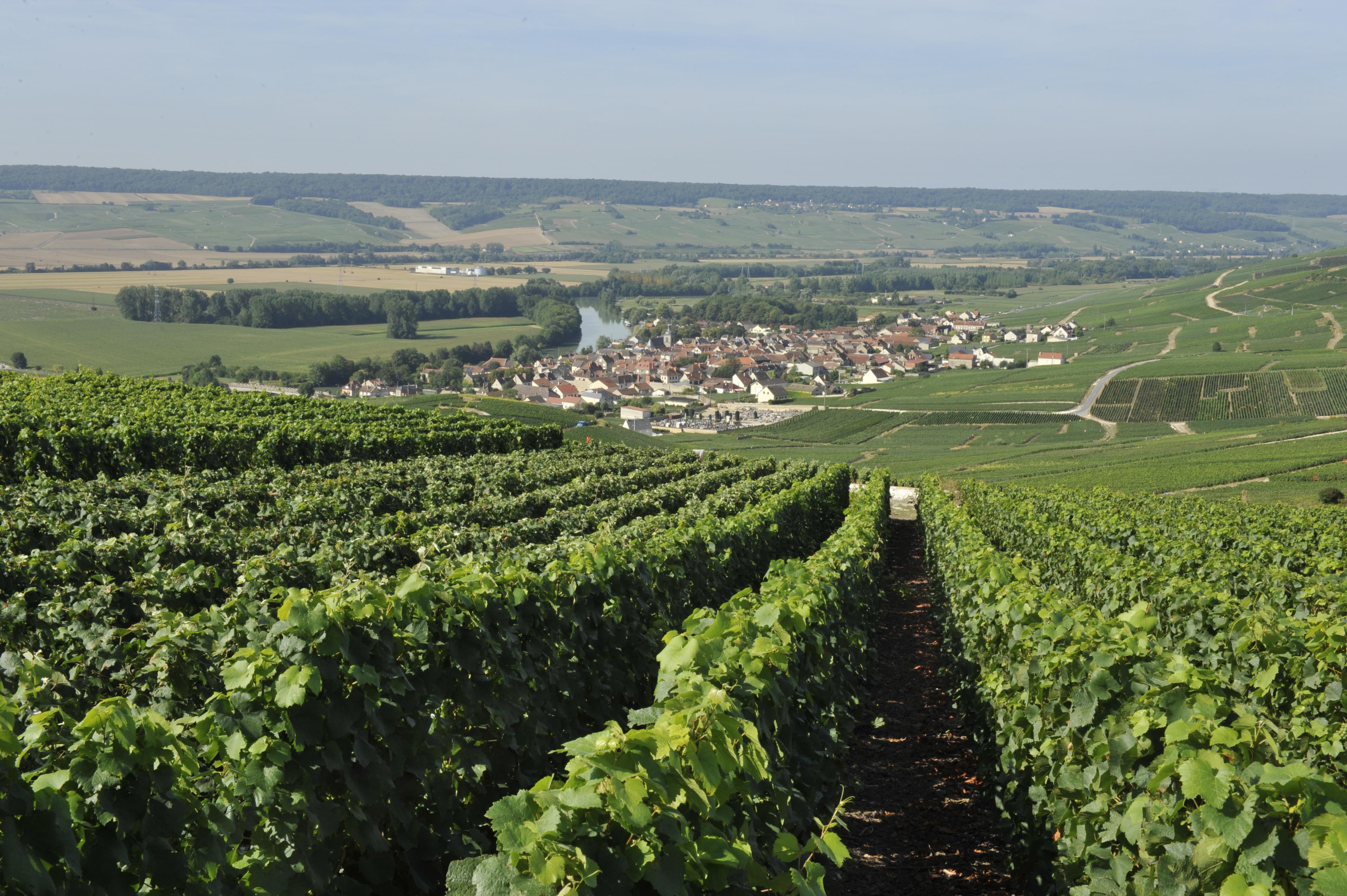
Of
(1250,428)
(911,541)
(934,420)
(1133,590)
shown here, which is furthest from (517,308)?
(1133,590)

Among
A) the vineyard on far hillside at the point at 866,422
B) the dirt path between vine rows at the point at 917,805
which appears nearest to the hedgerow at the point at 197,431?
the dirt path between vine rows at the point at 917,805

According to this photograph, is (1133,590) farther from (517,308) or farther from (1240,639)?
(517,308)

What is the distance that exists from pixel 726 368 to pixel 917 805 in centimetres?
14779

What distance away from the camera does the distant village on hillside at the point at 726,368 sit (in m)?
119

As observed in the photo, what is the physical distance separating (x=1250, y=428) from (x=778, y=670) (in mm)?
88349

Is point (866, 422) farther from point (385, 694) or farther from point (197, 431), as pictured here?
point (385, 694)

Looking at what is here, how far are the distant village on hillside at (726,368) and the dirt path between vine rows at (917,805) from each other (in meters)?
90.6

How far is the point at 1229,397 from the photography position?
93062 millimetres

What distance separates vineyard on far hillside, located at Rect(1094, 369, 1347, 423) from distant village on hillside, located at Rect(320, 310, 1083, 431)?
3628 centimetres

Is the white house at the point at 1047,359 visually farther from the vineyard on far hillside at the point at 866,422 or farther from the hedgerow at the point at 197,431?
the hedgerow at the point at 197,431

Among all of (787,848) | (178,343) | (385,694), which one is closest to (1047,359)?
(178,343)

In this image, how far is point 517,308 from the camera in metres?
193

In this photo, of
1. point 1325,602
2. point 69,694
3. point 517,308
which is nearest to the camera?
point 69,694

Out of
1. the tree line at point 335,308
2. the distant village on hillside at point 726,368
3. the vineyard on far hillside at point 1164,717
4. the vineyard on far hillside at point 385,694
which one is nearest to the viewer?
the vineyard on far hillside at point 385,694
